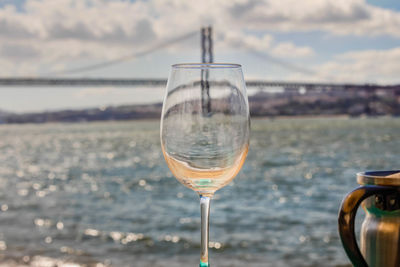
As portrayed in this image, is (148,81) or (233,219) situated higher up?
(148,81)

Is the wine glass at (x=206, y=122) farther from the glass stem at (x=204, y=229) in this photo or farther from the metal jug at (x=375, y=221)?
the metal jug at (x=375, y=221)

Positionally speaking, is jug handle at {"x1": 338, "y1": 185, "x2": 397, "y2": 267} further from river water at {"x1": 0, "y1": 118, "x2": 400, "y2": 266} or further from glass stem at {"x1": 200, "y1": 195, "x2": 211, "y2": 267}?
river water at {"x1": 0, "y1": 118, "x2": 400, "y2": 266}

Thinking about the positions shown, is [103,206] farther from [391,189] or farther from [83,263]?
[391,189]

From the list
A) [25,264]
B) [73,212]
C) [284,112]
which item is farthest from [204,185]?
[284,112]

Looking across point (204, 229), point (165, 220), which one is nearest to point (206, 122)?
point (204, 229)

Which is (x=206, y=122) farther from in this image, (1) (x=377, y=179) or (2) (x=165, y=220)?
(2) (x=165, y=220)

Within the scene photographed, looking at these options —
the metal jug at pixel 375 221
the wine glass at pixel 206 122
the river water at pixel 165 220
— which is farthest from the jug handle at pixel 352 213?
the river water at pixel 165 220

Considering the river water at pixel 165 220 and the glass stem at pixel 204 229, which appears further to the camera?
the river water at pixel 165 220

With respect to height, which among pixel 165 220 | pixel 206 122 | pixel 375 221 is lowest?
pixel 165 220
